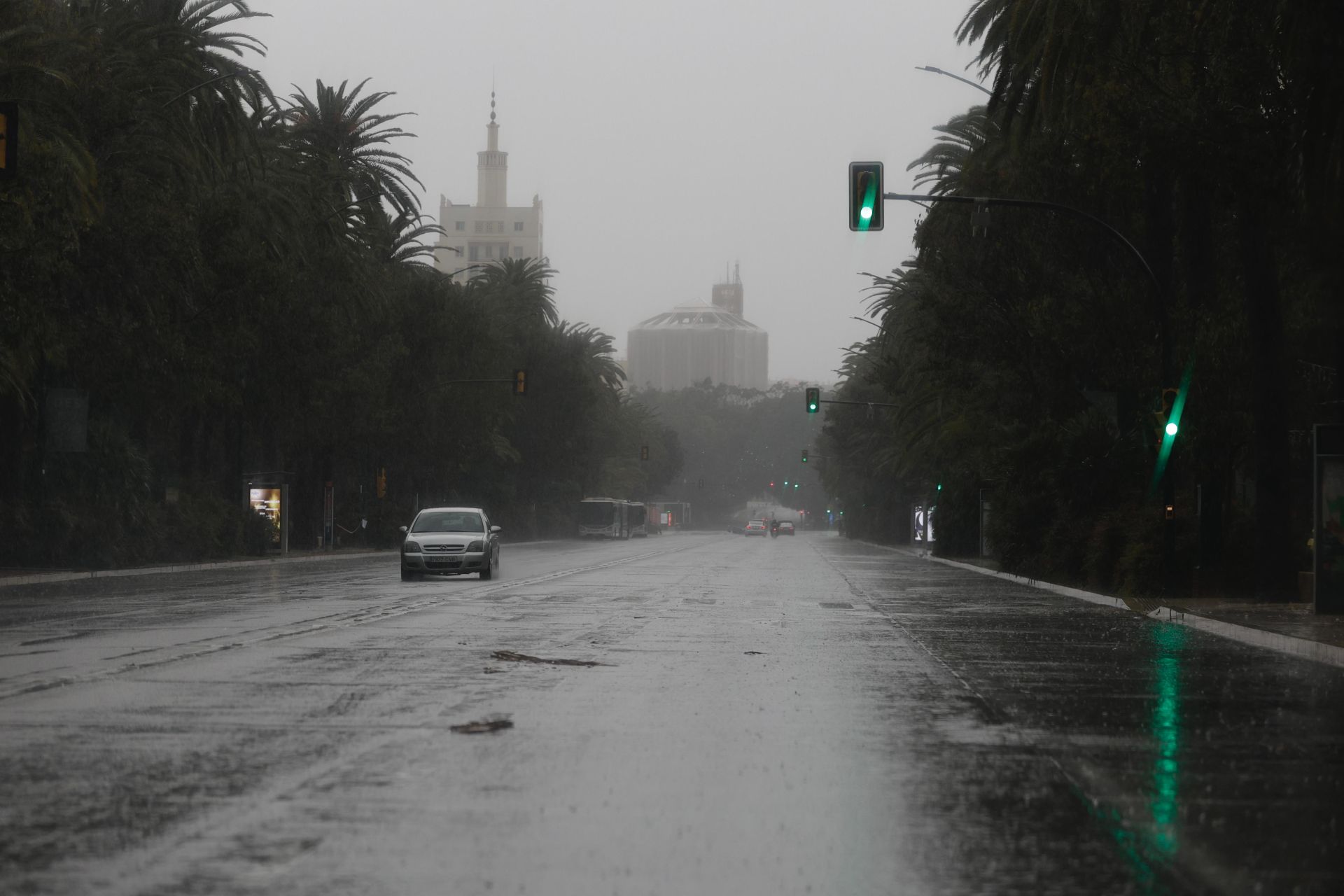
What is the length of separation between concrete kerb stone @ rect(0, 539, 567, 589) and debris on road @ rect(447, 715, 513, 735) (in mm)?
25512

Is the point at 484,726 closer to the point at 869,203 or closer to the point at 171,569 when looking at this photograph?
the point at 869,203

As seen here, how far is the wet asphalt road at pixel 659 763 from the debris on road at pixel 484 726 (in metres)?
0.15

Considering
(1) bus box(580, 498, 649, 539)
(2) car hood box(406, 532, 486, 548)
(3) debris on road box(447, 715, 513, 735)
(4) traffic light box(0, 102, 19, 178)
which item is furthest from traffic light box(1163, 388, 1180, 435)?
(1) bus box(580, 498, 649, 539)

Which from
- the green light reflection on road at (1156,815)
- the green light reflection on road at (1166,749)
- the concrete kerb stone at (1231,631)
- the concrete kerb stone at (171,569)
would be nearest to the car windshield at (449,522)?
the concrete kerb stone at (171,569)

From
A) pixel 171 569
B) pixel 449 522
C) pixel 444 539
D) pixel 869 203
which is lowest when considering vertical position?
pixel 171 569

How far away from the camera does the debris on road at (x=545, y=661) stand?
1691cm

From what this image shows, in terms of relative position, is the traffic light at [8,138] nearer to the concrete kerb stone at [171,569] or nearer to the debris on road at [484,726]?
the debris on road at [484,726]

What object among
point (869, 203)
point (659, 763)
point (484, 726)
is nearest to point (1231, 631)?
point (869, 203)

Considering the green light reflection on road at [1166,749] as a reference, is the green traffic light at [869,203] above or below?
above

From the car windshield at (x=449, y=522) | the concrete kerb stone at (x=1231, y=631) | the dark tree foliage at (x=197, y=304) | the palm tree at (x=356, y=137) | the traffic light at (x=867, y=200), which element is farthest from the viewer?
the palm tree at (x=356, y=137)

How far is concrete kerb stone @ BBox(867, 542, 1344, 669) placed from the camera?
1933 cm

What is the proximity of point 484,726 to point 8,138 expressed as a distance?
Answer: 12145 millimetres

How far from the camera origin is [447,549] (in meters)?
38.3

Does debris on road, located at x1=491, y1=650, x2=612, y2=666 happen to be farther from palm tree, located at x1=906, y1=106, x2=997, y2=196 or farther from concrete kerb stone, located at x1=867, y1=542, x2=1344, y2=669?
palm tree, located at x1=906, y1=106, x2=997, y2=196
